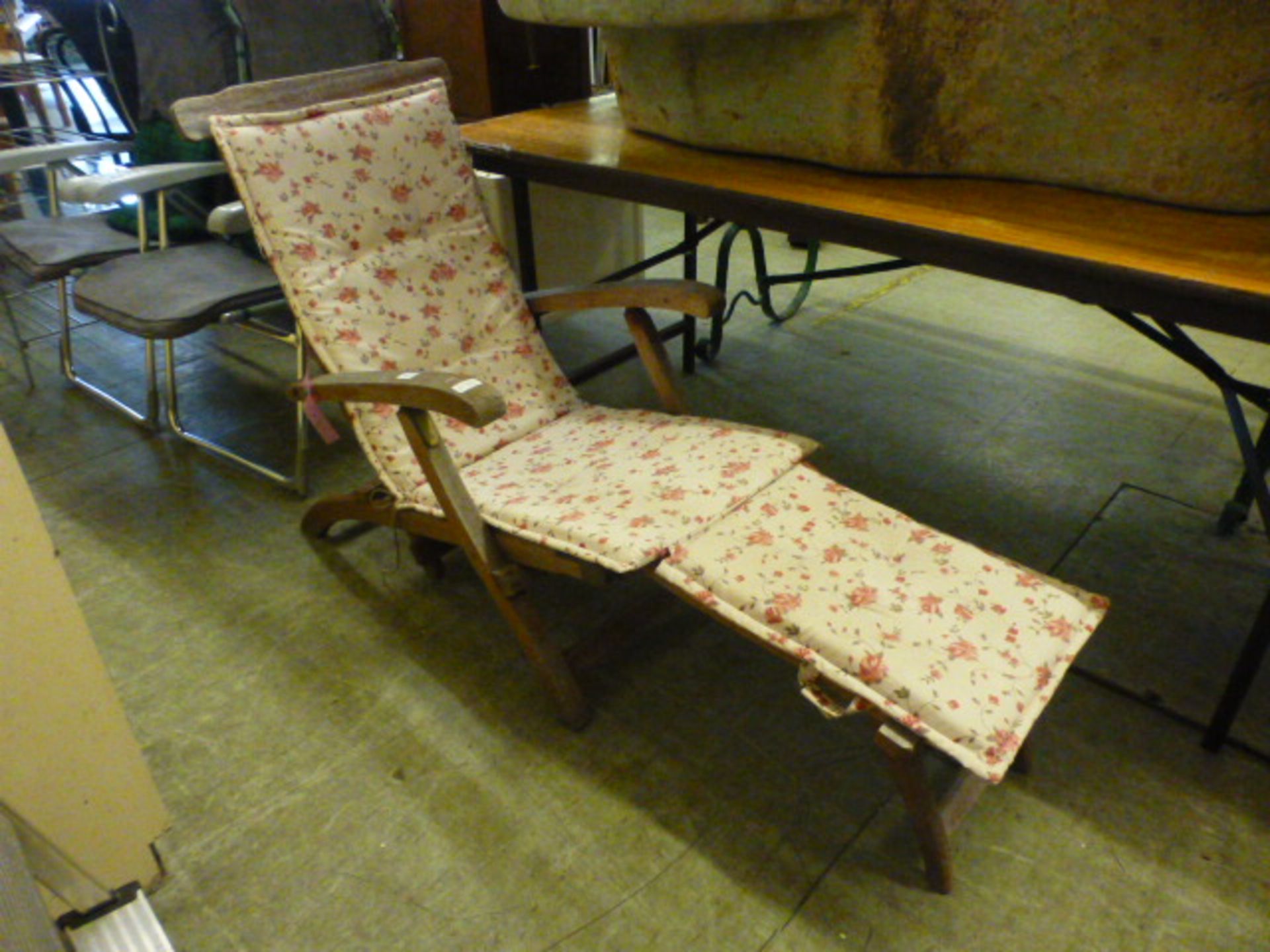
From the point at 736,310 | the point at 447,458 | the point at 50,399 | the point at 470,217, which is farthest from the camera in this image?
the point at 736,310

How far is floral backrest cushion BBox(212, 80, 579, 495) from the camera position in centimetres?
165

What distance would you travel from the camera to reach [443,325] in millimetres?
1826

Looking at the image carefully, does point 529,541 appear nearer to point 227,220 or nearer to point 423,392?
point 423,392

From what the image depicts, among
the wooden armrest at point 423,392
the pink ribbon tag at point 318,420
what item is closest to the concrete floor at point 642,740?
the pink ribbon tag at point 318,420

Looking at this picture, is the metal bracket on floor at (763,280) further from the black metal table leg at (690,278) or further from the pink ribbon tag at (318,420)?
the pink ribbon tag at (318,420)

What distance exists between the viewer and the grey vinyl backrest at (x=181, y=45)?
244cm

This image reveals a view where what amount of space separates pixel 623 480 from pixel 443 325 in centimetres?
61

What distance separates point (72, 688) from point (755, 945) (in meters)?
0.94

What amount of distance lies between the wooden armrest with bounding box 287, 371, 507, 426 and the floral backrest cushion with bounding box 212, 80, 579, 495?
0.64ft

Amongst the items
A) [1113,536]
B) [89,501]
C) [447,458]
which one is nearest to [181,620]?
[89,501]

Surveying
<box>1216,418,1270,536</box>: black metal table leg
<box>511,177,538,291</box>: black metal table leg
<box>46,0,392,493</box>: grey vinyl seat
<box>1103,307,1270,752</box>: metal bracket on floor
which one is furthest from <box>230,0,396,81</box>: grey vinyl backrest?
<box>1216,418,1270,536</box>: black metal table leg

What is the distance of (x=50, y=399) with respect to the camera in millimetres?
2654

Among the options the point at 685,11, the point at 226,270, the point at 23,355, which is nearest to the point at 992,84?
the point at 685,11

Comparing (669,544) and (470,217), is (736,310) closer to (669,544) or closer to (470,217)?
(470,217)
